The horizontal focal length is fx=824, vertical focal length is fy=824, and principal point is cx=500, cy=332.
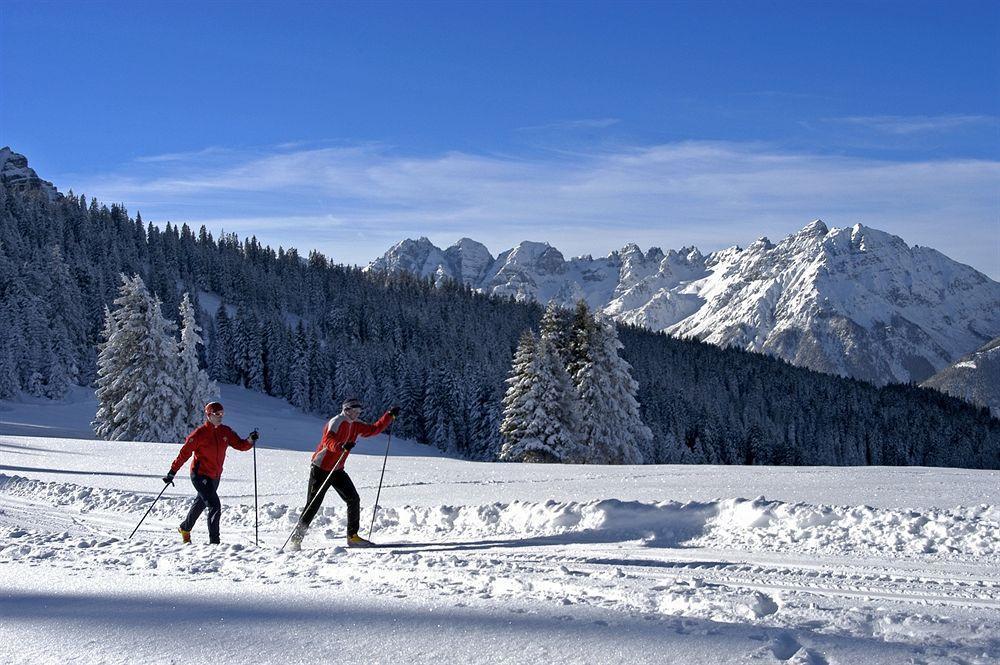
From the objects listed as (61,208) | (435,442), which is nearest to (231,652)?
(435,442)

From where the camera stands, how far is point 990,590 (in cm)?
661

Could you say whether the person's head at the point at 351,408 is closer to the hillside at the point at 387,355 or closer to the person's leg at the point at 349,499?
the person's leg at the point at 349,499

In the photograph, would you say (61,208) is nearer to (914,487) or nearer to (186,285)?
(186,285)

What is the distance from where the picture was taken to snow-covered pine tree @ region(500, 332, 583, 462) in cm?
3300

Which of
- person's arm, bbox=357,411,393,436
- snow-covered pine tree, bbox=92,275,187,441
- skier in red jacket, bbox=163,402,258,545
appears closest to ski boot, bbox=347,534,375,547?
person's arm, bbox=357,411,393,436

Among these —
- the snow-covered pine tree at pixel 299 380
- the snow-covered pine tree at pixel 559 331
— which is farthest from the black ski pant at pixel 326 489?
the snow-covered pine tree at pixel 299 380

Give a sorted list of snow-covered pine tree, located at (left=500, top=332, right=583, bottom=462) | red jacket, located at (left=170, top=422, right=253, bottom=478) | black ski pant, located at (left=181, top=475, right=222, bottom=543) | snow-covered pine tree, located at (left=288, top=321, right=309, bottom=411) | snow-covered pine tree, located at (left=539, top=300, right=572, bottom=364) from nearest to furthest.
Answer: black ski pant, located at (left=181, top=475, right=222, bottom=543), red jacket, located at (left=170, top=422, right=253, bottom=478), snow-covered pine tree, located at (left=500, top=332, right=583, bottom=462), snow-covered pine tree, located at (left=539, top=300, right=572, bottom=364), snow-covered pine tree, located at (left=288, top=321, right=309, bottom=411)

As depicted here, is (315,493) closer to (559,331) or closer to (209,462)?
(209,462)

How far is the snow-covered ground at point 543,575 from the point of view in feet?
16.5

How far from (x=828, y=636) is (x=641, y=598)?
4.82ft

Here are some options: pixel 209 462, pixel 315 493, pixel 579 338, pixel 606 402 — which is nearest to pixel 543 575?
pixel 315 493

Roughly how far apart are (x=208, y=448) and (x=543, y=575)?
17.6 feet

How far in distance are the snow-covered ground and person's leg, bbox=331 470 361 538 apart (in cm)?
52

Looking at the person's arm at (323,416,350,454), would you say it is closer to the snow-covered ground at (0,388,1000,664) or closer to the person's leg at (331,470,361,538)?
the person's leg at (331,470,361,538)
